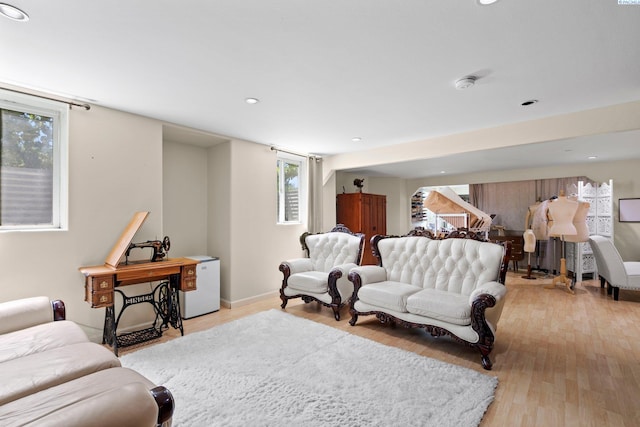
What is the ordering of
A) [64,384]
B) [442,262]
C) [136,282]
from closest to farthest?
[64,384], [136,282], [442,262]

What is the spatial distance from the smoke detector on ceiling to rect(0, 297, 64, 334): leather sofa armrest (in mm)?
3777

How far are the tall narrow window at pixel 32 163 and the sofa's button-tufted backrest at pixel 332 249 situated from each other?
3070 mm

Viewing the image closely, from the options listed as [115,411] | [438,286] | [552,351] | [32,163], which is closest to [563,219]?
[552,351]

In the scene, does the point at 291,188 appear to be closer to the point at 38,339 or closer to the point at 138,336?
the point at 138,336

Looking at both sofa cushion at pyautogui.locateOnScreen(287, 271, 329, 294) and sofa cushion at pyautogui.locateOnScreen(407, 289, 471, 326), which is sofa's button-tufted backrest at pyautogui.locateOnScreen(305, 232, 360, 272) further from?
sofa cushion at pyautogui.locateOnScreen(407, 289, 471, 326)

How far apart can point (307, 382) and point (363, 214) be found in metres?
4.36

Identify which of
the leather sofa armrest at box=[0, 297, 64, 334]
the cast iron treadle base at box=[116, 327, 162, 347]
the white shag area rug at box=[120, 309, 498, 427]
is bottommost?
the white shag area rug at box=[120, 309, 498, 427]

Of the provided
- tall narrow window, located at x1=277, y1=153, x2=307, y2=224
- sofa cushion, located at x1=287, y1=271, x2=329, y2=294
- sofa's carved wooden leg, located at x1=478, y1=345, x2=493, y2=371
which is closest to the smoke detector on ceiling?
sofa's carved wooden leg, located at x1=478, y1=345, x2=493, y2=371

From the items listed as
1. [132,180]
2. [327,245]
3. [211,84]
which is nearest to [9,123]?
[132,180]

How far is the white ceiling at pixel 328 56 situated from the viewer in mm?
1668

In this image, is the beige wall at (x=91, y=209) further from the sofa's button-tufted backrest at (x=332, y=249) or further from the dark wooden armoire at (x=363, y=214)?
the dark wooden armoire at (x=363, y=214)

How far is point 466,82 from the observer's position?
2.49 m

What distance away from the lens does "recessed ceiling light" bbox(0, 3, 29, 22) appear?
161 cm

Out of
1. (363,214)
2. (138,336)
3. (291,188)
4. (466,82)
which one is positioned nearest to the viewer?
(466,82)
